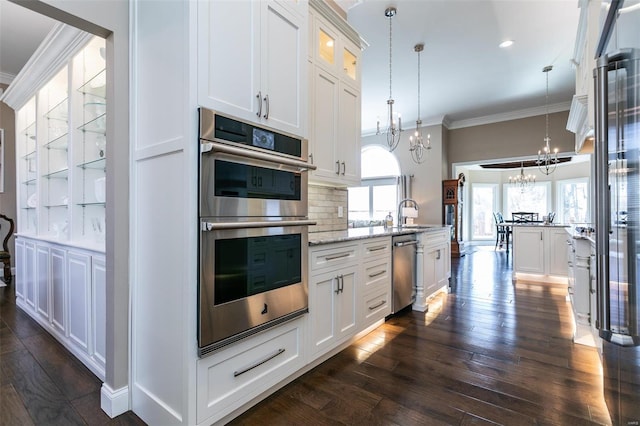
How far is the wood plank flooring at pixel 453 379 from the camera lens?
5.44 feet

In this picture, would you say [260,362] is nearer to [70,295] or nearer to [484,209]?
[70,295]

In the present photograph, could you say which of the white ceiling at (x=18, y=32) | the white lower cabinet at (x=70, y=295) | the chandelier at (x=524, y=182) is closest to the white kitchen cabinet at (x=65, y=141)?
the white lower cabinet at (x=70, y=295)

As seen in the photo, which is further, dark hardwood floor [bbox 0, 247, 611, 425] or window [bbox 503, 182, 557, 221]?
window [bbox 503, 182, 557, 221]

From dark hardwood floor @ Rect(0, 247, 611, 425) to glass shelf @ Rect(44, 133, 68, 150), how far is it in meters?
1.72

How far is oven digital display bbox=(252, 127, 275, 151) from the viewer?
1.64m

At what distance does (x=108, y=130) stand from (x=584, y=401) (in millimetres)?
3130

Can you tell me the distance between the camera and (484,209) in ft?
39.1

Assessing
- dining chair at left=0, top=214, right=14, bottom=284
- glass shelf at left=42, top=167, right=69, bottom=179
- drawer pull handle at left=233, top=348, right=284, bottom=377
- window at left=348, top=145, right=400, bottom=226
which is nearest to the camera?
drawer pull handle at left=233, top=348, right=284, bottom=377

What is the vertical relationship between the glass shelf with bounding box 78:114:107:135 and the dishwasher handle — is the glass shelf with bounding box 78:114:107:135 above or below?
above

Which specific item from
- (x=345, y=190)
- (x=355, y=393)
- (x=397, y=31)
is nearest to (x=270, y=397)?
(x=355, y=393)

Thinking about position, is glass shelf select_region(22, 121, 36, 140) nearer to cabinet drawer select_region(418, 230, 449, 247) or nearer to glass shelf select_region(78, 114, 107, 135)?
glass shelf select_region(78, 114, 107, 135)

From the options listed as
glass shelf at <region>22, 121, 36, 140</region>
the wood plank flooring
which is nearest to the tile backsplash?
the wood plank flooring

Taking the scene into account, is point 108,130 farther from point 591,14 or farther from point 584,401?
point 591,14

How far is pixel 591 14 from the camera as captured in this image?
264 centimetres
